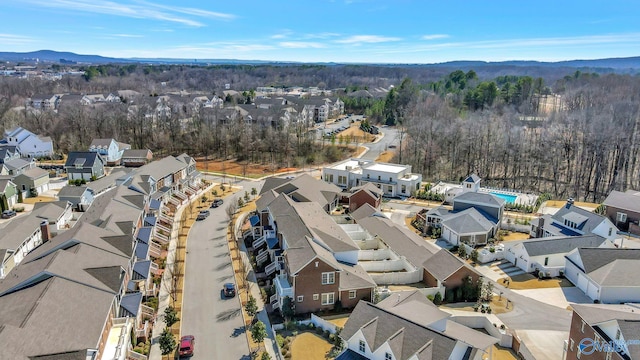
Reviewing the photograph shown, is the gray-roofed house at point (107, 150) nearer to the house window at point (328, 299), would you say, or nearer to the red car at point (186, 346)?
the red car at point (186, 346)

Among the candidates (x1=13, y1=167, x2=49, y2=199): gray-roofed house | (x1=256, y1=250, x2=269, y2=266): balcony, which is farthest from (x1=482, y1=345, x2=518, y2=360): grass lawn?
(x1=13, y1=167, x2=49, y2=199): gray-roofed house

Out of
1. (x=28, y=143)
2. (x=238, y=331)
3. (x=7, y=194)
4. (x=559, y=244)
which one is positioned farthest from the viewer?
(x=28, y=143)

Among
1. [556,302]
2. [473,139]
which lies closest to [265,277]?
[556,302]

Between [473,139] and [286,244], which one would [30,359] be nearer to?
[286,244]

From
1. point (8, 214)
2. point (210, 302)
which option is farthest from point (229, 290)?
point (8, 214)

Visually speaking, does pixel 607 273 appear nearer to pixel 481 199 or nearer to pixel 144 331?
pixel 481 199

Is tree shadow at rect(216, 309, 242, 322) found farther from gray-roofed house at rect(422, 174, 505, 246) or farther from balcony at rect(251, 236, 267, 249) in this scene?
gray-roofed house at rect(422, 174, 505, 246)

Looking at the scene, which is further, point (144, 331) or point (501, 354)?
point (144, 331)
